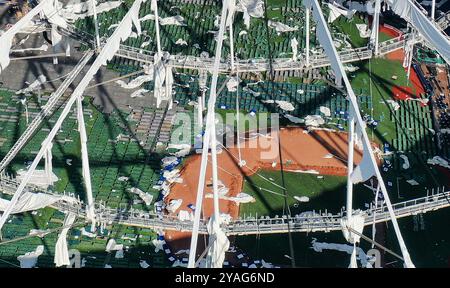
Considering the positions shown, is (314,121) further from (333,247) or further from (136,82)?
(136,82)

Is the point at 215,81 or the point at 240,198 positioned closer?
the point at 215,81

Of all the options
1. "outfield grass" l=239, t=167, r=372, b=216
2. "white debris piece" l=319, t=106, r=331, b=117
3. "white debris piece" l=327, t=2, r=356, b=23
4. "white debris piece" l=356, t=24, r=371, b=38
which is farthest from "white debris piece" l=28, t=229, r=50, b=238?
"white debris piece" l=356, t=24, r=371, b=38

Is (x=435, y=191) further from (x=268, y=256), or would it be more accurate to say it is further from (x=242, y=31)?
(x=242, y=31)

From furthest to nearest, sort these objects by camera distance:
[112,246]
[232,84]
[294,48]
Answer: [294,48]
[232,84]
[112,246]

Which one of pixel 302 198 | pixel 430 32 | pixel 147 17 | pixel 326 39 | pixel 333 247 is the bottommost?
pixel 333 247

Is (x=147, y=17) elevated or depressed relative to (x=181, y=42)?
elevated

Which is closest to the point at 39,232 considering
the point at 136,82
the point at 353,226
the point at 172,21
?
the point at 136,82
